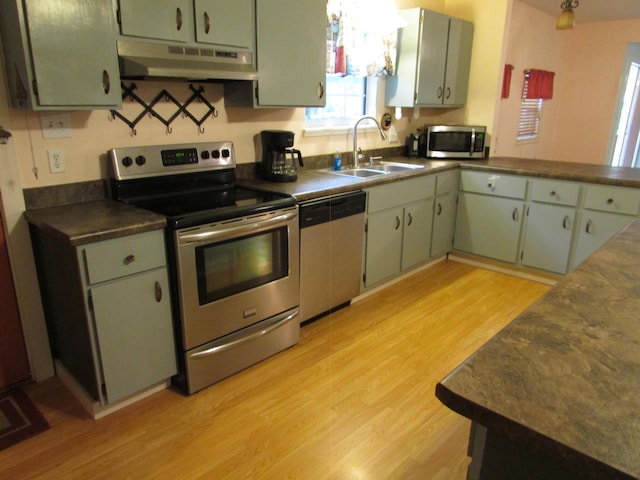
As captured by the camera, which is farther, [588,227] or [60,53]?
[588,227]

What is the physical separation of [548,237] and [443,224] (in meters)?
0.83

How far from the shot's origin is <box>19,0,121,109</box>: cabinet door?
72.4 inches

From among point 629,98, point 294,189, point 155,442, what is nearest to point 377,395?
point 155,442

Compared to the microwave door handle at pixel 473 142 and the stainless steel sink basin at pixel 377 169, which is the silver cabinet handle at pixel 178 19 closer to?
the stainless steel sink basin at pixel 377 169

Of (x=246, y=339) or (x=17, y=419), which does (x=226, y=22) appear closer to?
(x=246, y=339)

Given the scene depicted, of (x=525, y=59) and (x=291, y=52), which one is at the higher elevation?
(x=525, y=59)

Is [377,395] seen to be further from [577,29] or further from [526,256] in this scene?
[577,29]

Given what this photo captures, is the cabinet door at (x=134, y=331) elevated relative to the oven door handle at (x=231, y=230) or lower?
lower

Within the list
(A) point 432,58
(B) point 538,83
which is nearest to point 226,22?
(A) point 432,58

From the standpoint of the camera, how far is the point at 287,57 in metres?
2.75

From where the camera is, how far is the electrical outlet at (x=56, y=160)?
2.21m

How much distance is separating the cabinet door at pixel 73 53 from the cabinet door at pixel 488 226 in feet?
9.89

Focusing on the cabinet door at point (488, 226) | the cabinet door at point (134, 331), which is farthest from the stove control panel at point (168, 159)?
the cabinet door at point (488, 226)

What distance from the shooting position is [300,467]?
1.87 meters
